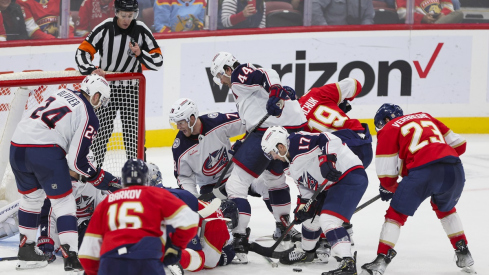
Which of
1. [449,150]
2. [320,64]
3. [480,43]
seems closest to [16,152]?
[449,150]

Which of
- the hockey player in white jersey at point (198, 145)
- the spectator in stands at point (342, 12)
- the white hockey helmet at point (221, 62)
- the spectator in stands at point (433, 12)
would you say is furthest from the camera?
the spectator in stands at point (433, 12)

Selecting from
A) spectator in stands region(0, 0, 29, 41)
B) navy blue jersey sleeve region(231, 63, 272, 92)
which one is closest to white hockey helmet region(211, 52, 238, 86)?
navy blue jersey sleeve region(231, 63, 272, 92)

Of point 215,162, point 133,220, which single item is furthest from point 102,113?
point 133,220

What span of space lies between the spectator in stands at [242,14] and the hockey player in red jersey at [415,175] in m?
3.71

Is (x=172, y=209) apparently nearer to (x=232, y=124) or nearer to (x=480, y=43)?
(x=232, y=124)

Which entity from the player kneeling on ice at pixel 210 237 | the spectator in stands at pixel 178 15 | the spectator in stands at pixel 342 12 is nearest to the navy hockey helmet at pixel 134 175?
the player kneeling on ice at pixel 210 237

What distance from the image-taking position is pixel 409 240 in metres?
5.83

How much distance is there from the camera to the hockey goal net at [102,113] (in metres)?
5.49

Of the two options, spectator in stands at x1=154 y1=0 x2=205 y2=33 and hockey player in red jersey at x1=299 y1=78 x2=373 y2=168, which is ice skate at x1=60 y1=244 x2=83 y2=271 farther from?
spectator in stands at x1=154 y1=0 x2=205 y2=33

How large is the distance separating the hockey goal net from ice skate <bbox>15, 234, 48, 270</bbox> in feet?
2.37

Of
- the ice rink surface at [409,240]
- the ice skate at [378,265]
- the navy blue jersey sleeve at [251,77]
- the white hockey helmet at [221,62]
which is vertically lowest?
the ice rink surface at [409,240]

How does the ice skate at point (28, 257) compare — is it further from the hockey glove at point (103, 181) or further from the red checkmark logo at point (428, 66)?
the red checkmark logo at point (428, 66)

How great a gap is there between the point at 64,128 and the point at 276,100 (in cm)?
140

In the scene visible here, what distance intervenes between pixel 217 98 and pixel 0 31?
86.4 inches
